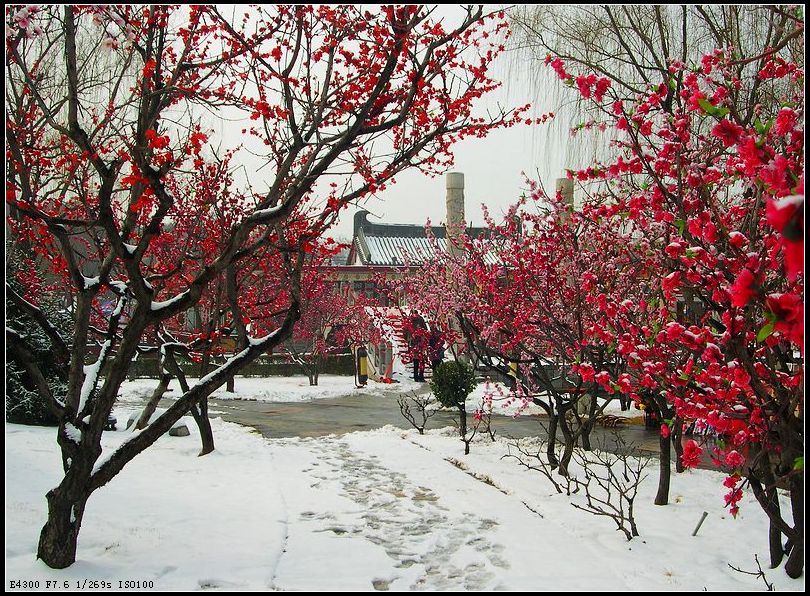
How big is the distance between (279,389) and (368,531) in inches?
685

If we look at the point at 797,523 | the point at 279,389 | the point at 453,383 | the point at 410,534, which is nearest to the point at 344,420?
the point at 453,383

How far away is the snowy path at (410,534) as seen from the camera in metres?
4.71

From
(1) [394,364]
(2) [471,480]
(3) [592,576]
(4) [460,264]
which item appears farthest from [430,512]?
(1) [394,364]

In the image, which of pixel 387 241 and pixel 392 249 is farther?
pixel 387 241

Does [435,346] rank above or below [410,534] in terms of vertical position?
above

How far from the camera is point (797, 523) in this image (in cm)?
448

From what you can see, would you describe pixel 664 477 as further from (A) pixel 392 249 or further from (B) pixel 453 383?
(A) pixel 392 249

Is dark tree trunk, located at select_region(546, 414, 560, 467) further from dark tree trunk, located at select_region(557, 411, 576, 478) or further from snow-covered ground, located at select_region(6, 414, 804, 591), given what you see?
snow-covered ground, located at select_region(6, 414, 804, 591)

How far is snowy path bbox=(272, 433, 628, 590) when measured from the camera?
4715mm

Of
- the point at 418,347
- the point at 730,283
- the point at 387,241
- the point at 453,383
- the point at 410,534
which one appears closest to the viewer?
the point at 730,283

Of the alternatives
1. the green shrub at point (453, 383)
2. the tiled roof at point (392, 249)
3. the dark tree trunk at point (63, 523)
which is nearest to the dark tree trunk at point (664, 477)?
the dark tree trunk at point (63, 523)

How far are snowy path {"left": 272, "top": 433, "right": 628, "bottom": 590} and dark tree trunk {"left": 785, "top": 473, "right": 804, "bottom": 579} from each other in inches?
51.6

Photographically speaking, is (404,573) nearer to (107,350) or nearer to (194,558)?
(194,558)

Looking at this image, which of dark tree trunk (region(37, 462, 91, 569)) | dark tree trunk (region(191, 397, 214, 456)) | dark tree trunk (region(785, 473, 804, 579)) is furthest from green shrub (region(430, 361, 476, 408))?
dark tree trunk (region(37, 462, 91, 569))
